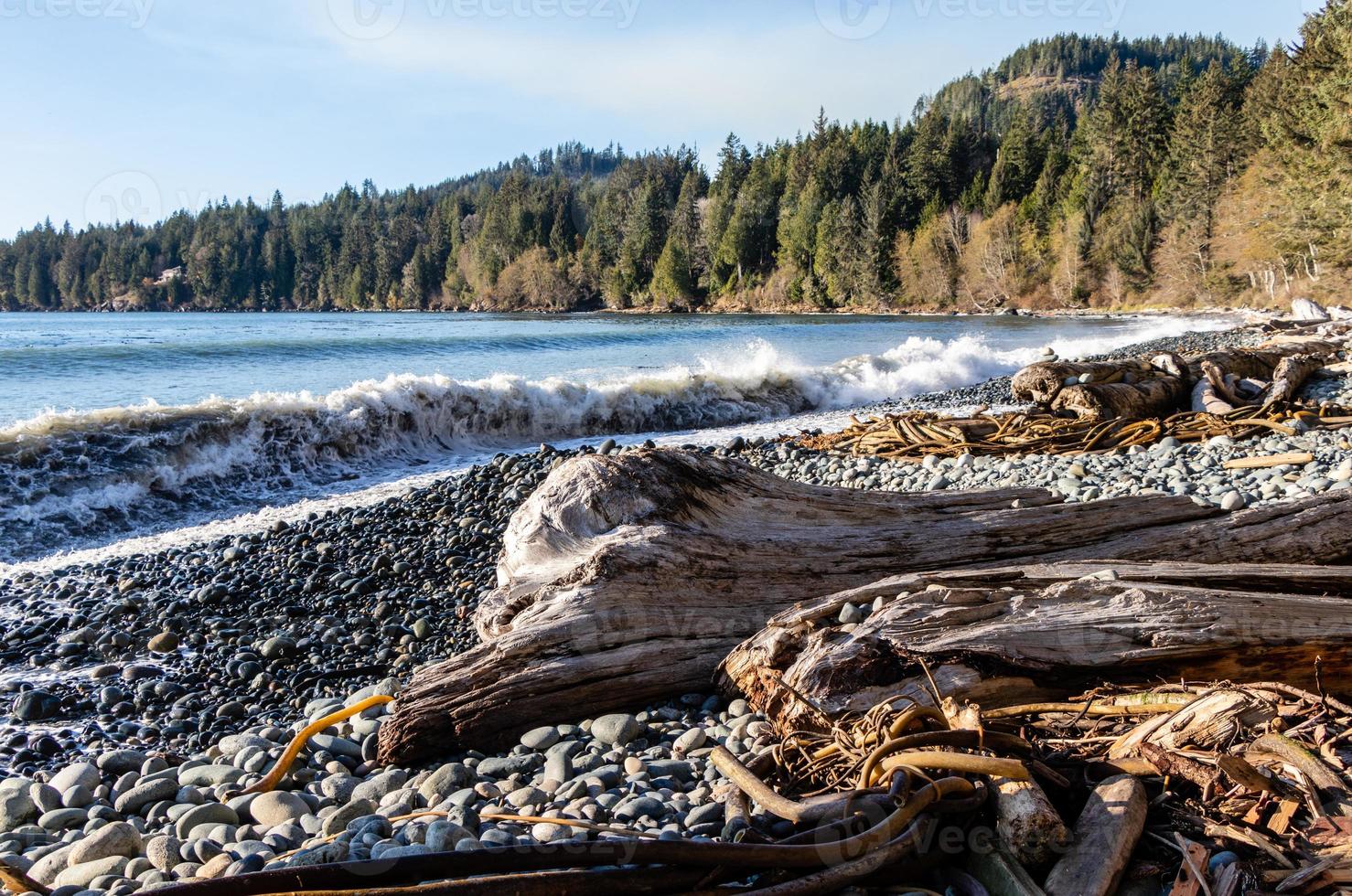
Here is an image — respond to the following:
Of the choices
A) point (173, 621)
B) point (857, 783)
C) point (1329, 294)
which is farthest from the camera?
point (1329, 294)

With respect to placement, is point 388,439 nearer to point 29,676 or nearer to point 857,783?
point 29,676

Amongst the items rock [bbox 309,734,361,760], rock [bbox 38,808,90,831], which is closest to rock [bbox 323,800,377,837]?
rock [bbox 309,734,361,760]

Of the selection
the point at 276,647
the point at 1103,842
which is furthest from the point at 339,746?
the point at 1103,842

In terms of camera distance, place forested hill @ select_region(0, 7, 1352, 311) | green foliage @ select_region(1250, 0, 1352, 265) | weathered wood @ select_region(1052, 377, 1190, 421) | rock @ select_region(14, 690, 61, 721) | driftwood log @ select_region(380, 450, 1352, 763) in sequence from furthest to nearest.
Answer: forested hill @ select_region(0, 7, 1352, 311), green foliage @ select_region(1250, 0, 1352, 265), weathered wood @ select_region(1052, 377, 1190, 421), rock @ select_region(14, 690, 61, 721), driftwood log @ select_region(380, 450, 1352, 763)

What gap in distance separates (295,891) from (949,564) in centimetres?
291

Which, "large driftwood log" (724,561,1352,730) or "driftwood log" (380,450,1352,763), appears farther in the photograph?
"driftwood log" (380,450,1352,763)

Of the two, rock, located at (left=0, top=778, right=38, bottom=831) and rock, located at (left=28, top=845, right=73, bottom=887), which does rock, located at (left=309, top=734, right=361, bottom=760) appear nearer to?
rock, located at (left=28, top=845, right=73, bottom=887)

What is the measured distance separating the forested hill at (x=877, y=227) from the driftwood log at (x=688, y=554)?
3482 cm

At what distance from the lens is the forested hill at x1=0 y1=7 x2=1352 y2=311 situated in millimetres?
47500

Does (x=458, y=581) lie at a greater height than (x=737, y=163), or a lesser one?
lesser

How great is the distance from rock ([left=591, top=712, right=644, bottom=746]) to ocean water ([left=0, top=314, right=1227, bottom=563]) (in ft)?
22.1

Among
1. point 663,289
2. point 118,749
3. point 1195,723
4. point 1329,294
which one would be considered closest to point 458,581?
point 118,749

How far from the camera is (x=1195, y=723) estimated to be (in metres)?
2.20

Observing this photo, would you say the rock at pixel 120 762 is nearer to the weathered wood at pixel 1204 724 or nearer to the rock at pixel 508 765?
the rock at pixel 508 765
